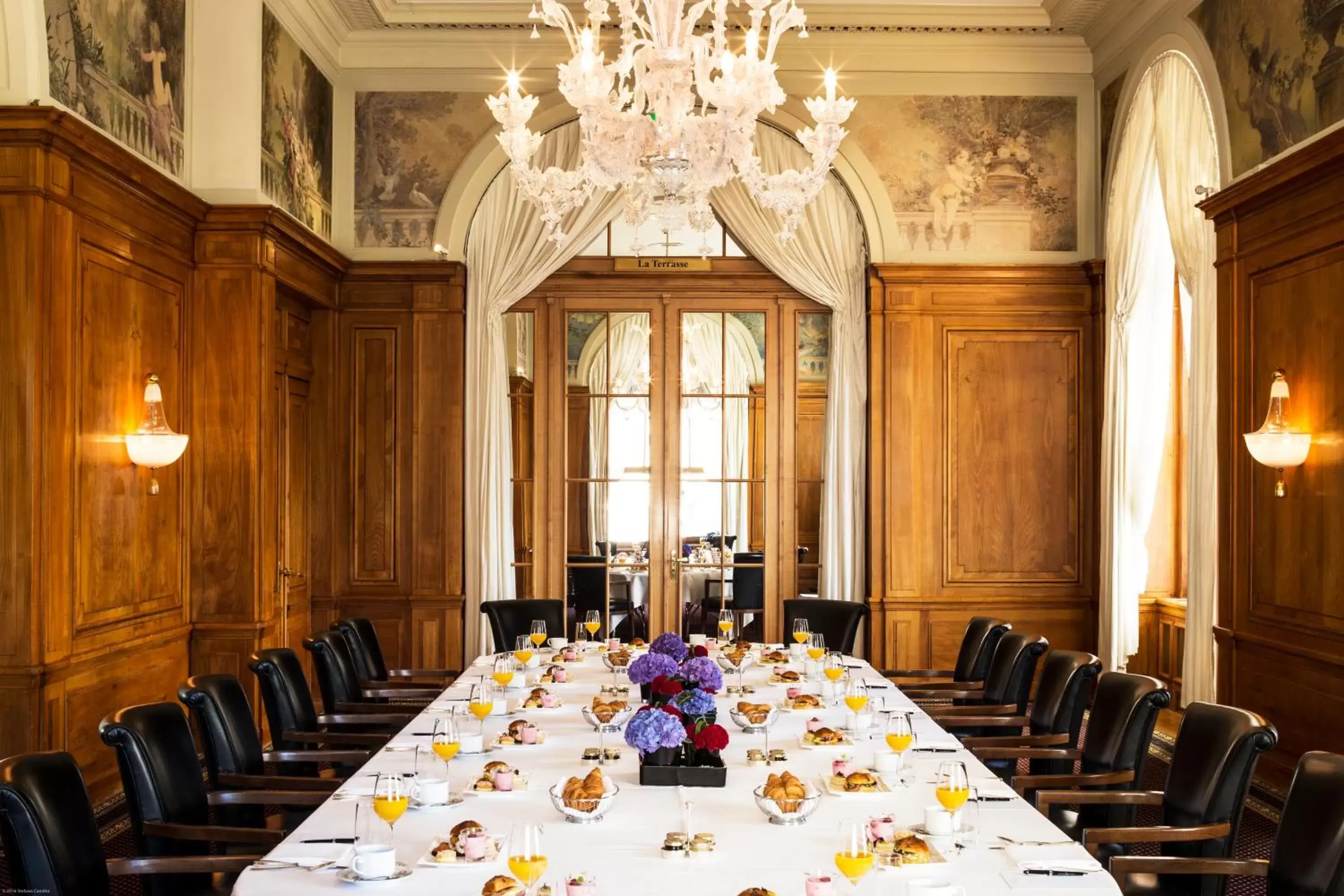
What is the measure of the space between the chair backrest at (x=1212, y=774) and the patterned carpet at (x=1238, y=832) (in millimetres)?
1160

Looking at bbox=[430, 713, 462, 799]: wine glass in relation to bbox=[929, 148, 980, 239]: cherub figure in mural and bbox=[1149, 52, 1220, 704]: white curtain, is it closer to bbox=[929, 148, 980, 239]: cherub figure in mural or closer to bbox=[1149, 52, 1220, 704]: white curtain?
bbox=[1149, 52, 1220, 704]: white curtain

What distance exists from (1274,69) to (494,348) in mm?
5191

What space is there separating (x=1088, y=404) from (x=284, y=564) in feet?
18.8

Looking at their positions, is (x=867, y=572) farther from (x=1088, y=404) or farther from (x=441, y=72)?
(x=441, y=72)

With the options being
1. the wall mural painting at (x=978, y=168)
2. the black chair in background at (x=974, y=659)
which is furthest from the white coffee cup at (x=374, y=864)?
the wall mural painting at (x=978, y=168)

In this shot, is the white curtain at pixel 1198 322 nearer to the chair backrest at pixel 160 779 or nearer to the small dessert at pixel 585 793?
the small dessert at pixel 585 793

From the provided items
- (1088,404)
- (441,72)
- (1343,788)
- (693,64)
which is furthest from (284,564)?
(1343,788)

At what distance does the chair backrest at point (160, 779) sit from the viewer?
345cm

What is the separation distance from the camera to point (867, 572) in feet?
28.4

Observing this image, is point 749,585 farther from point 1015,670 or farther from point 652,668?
point 652,668

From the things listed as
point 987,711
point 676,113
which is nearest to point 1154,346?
point 987,711

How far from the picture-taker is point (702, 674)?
375 centimetres

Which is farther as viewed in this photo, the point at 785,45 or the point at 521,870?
the point at 785,45

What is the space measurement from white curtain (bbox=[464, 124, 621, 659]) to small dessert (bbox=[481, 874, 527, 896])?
5967 millimetres
